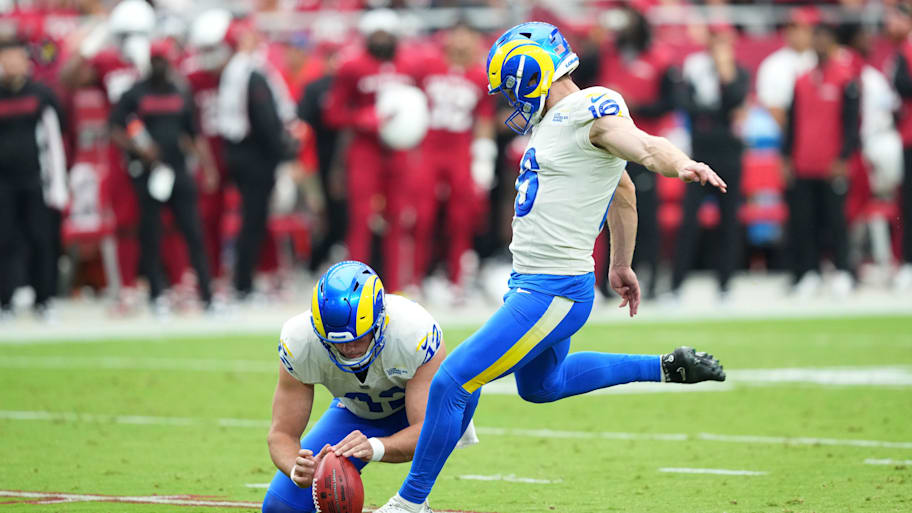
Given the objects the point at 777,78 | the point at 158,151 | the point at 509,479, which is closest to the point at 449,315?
the point at 158,151

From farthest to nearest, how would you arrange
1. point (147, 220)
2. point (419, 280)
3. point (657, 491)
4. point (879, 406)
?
point (419, 280) → point (147, 220) → point (879, 406) → point (657, 491)

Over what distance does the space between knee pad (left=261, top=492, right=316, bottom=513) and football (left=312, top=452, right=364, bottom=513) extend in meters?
0.25

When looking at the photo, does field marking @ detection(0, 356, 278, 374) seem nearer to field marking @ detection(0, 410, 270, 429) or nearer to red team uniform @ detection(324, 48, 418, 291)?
field marking @ detection(0, 410, 270, 429)

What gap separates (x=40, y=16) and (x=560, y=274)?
46.3ft

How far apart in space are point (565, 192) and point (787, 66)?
11.7 m

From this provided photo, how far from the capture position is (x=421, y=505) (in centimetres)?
578

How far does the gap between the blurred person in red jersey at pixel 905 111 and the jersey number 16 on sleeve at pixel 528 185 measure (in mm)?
10526

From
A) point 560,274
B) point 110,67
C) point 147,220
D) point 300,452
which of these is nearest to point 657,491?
point 560,274

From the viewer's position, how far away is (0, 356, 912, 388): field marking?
33.6 ft

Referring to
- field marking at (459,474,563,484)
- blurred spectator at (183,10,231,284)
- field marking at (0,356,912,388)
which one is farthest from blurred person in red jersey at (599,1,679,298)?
field marking at (459,474,563,484)

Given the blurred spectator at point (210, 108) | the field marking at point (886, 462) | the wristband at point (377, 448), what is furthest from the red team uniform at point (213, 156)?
the wristband at point (377, 448)

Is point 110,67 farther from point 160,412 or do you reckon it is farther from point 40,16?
point 160,412

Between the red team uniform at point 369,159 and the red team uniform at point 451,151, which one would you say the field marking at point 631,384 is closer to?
the red team uniform at point 369,159

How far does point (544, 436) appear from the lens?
27.4 feet
